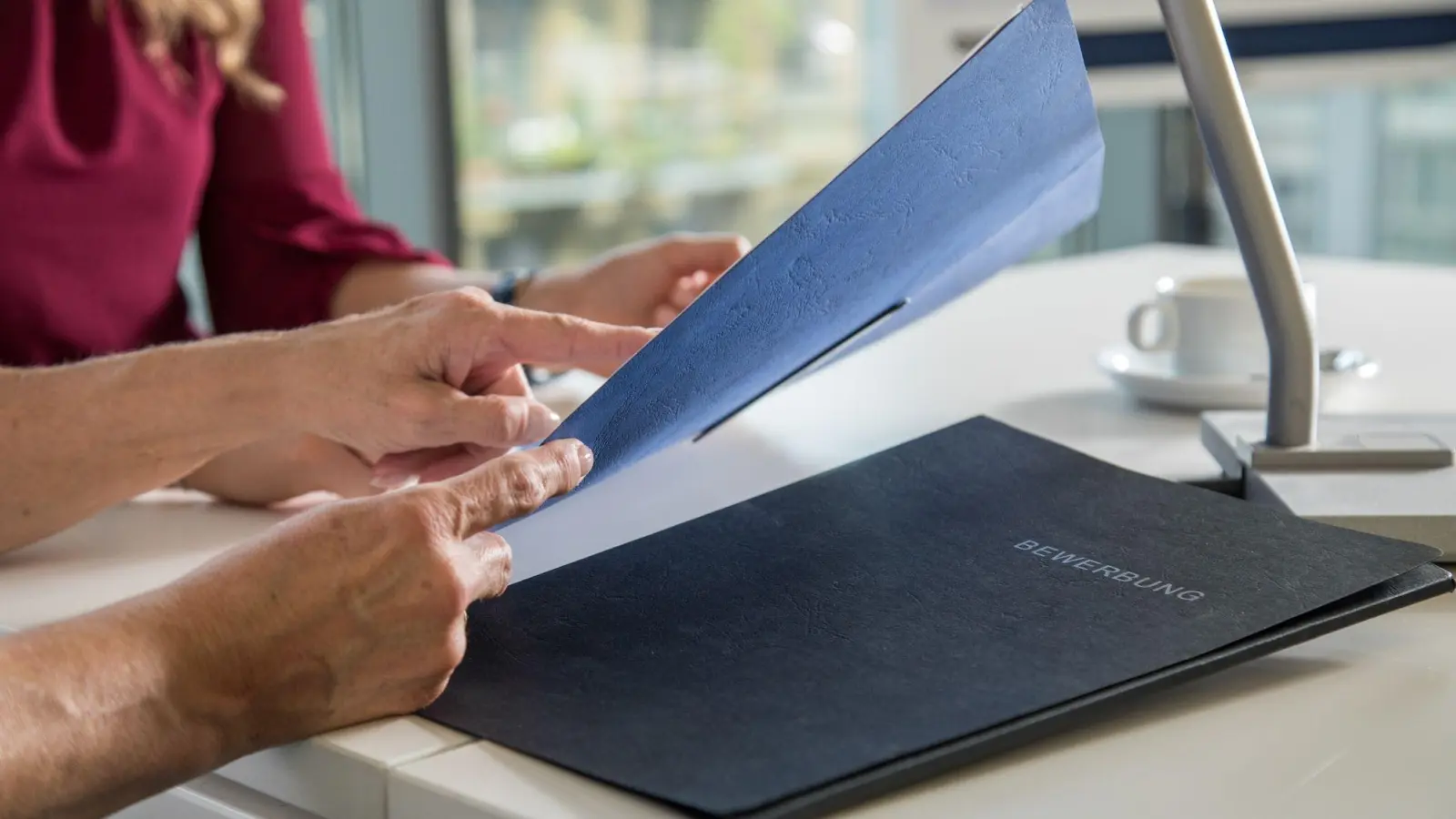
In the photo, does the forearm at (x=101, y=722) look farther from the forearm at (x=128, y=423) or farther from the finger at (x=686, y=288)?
the finger at (x=686, y=288)

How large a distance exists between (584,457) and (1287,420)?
0.40 meters

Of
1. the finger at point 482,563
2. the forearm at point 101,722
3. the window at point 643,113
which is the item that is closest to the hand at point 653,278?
the finger at point 482,563

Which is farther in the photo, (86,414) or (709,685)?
(86,414)

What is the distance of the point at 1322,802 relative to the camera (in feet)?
1.63

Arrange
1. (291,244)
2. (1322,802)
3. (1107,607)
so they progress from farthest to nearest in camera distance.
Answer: (291,244), (1107,607), (1322,802)

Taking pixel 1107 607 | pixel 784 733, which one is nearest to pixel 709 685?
pixel 784 733

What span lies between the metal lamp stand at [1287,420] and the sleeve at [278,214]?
0.83 metres

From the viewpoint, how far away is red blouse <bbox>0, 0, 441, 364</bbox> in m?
1.27

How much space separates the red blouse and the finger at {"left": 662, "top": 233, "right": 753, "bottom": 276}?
35 cm

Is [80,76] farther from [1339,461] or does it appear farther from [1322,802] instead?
[1322,802]

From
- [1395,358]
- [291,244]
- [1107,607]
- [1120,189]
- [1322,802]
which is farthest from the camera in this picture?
[1120,189]

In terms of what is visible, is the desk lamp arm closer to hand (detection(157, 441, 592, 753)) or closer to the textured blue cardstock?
the textured blue cardstock

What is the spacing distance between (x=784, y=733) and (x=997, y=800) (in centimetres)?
7

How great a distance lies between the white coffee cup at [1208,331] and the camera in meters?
1.11
